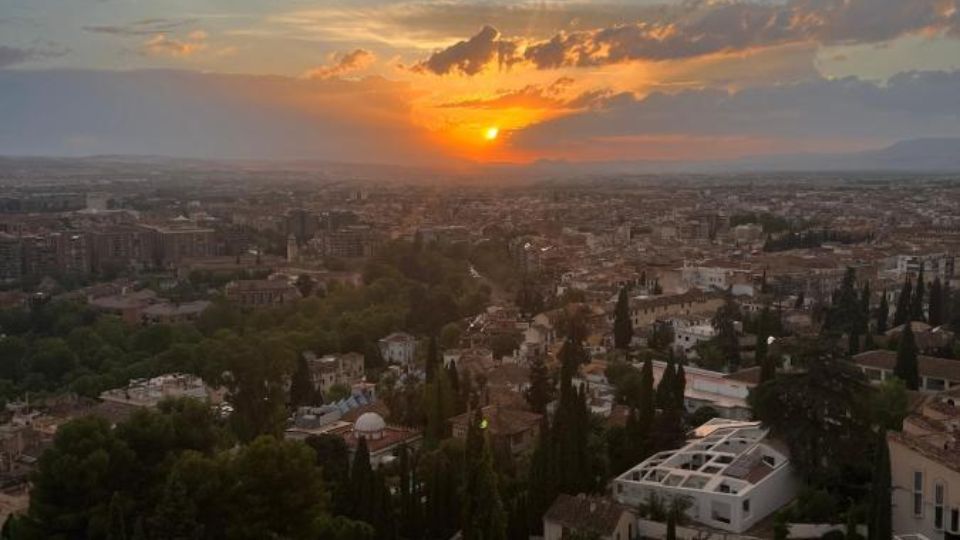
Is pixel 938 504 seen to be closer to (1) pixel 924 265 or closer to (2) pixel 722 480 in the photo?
(2) pixel 722 480

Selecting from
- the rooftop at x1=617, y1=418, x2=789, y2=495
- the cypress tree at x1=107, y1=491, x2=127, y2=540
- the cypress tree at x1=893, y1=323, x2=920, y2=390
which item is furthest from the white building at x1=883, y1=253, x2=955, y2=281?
the cypress tree at x1=107, y1=491, x2=127, y2=540

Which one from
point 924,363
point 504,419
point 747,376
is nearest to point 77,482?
point 504,419

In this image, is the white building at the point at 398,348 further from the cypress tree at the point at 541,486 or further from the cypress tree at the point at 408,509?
the cypress tree at the point at 541,486

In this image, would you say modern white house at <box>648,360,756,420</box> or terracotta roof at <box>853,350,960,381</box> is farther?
terracotta roof at <box>853,350,960,381</box>

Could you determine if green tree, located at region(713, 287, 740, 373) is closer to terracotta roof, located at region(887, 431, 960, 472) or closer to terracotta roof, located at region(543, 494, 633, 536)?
terracotta roof, located at region(887, 431, 960, 472)

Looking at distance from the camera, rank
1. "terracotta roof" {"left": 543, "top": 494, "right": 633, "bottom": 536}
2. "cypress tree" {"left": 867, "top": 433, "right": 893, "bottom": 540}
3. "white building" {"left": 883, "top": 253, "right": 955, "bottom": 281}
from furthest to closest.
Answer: "white building" {"left": 883, "top": 253, "right": 955, "bottom": 281}
"terracotta roof" {"left": 543, "top": 494, "right": 633, "bottom": 536}
"cypress tree" {"left": 867, "top": 433, "right": 893, "bottom": 540}

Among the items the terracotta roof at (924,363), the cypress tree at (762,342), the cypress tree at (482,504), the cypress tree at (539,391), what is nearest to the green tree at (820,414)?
the cypress tree at (482,504)

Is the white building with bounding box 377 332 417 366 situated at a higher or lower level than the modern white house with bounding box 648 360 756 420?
lower
